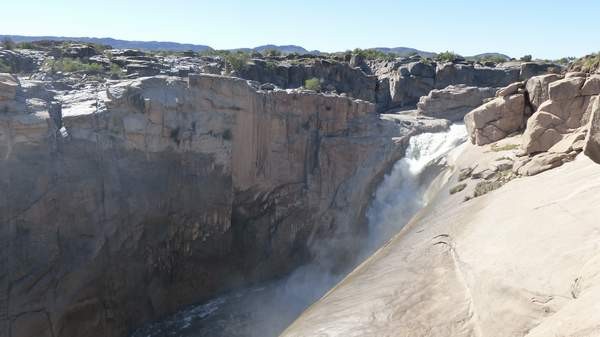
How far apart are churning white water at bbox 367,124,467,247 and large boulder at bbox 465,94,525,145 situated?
13.1 ft

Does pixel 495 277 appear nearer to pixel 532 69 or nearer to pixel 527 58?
pixel 532 69

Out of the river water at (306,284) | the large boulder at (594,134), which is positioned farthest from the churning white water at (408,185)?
the large boulder at (594,134)

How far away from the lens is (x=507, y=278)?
10.7m

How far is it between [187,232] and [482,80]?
41298 millimetres

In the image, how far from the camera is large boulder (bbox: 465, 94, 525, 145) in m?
26.6

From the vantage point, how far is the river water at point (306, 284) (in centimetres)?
2555

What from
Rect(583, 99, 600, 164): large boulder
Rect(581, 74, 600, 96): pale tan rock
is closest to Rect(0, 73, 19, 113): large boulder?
Rect(583, 99, 600, 164): large boulder

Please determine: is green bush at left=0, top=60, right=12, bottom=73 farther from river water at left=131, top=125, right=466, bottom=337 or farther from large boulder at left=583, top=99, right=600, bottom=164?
large boulder at left=583, top=99, right=600, bottom=164

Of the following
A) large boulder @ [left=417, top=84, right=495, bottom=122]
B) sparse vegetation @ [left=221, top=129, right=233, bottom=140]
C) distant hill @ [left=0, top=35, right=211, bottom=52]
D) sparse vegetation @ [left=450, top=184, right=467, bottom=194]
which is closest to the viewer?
sparse vegetation @ [left=450, top=184, right=467, bottom=194]

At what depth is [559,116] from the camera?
2159 cm

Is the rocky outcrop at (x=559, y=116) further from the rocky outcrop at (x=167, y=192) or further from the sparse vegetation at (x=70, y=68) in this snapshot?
the sparse vegetation at (x=70, y=68)

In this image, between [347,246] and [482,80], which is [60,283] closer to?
[347,246]

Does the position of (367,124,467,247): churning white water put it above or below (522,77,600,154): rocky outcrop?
below

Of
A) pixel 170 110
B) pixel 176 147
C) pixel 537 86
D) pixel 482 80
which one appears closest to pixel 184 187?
pixel 176 147
